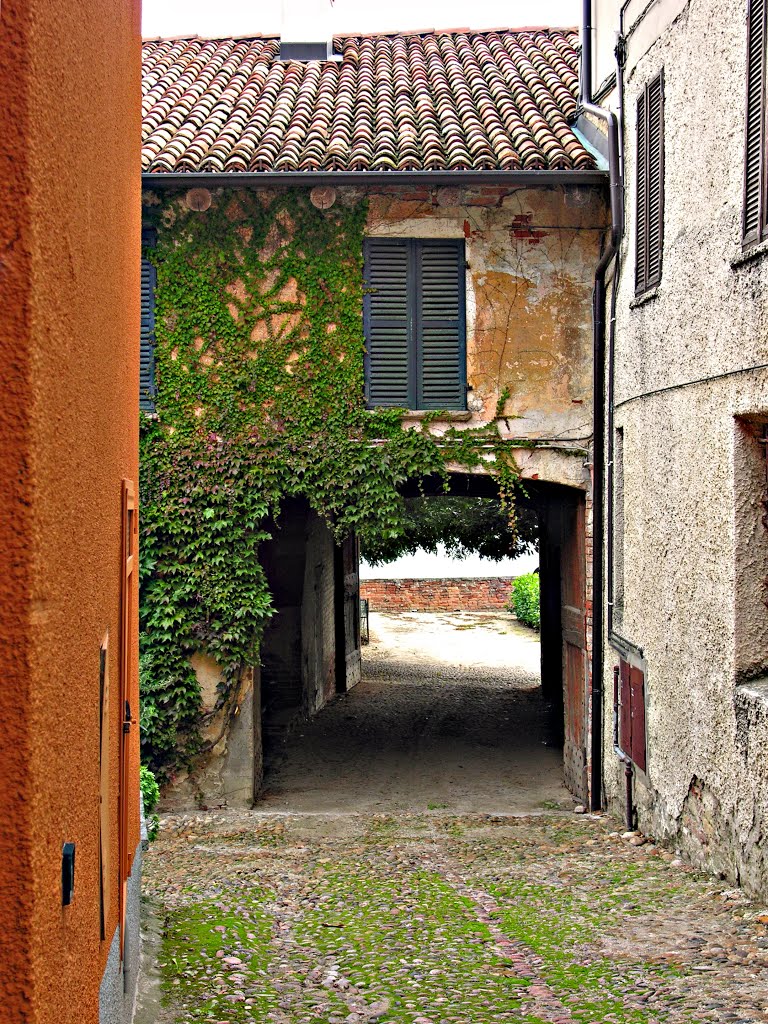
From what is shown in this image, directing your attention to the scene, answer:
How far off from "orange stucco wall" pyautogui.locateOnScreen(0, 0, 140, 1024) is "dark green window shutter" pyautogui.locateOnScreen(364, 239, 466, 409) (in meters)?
7.08

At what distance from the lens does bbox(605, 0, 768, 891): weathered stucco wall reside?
646cm

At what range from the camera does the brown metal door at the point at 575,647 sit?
11.0 m

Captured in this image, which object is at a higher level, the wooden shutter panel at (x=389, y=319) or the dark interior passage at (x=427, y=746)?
the wooden shutter panel at (x=389, y=319)

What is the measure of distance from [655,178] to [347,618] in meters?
12.1

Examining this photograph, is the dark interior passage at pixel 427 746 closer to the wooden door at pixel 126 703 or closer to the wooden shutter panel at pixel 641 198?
the wooden shutter panel at pixel 641 198

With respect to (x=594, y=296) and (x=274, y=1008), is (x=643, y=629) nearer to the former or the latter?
(x=594, y=296)

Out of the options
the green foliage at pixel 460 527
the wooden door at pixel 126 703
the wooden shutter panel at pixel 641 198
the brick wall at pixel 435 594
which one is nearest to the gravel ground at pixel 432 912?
the wooden door at pixel 126 703

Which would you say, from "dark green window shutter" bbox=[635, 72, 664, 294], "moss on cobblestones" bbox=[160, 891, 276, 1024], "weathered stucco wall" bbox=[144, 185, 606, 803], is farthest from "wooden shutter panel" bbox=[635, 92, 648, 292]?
"moss on cobblestones" bbox=[160, 891, 276, 1024]

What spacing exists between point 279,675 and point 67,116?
40.1ft

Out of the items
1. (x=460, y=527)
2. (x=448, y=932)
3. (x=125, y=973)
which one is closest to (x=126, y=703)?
(x=125, y=973)

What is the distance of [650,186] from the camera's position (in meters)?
8.89

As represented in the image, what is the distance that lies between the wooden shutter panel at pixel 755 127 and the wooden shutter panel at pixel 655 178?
2023 mm

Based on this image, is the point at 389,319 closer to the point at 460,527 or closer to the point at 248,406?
the point at 248,406

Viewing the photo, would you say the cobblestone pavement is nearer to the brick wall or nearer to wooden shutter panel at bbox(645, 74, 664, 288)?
wooden shutter panel at bbox(645, 74, 664, 288)
